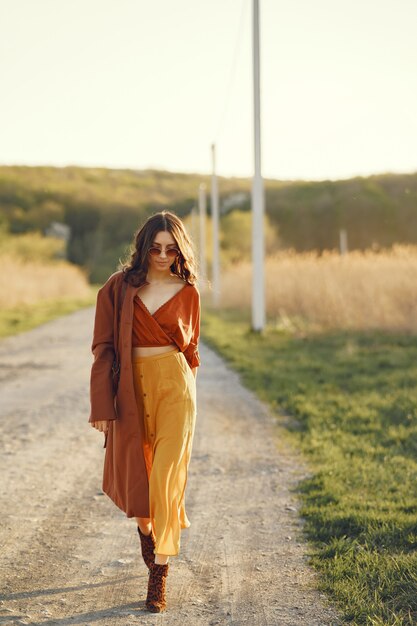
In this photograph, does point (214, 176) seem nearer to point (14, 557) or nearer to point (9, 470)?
point (9, 470)

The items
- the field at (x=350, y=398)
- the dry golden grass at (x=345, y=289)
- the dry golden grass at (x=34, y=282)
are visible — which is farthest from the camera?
the dry golden grass at (x=34, y=282)

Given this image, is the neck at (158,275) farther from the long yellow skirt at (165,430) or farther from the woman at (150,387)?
the long yellow skirt at (165,430)

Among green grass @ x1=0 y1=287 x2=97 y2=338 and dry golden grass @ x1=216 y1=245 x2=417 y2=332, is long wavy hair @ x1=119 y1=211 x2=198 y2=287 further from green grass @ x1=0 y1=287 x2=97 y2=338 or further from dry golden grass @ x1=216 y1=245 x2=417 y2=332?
green grass @ x1=0 y1=287 x2=97 y2=338

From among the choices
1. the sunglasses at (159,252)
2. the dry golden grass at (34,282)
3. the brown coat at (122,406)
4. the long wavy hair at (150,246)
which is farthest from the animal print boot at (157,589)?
the dry golden grass at (34,282)

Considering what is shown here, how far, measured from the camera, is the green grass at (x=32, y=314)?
2145 cm

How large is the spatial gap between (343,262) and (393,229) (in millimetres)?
59836

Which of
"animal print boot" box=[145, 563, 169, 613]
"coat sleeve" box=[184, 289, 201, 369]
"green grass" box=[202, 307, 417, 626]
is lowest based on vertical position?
"green grass" box=[202, 307, 417, 626]

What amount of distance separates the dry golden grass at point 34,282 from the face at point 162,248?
25.5 metres

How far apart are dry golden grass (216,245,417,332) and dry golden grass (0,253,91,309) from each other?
34.6 feet

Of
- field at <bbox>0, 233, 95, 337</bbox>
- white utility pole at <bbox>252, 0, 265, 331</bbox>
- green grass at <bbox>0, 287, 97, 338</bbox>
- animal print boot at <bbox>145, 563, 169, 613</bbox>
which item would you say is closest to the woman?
animal print boot at <bbox>145, 563, 169, 613</bbox>

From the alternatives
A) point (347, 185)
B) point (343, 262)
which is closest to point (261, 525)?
point (343, 262)

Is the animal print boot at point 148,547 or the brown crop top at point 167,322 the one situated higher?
the brown crop top at point 167,322

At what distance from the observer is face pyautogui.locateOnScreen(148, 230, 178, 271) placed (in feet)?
13.3

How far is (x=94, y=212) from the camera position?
87.2 metres
